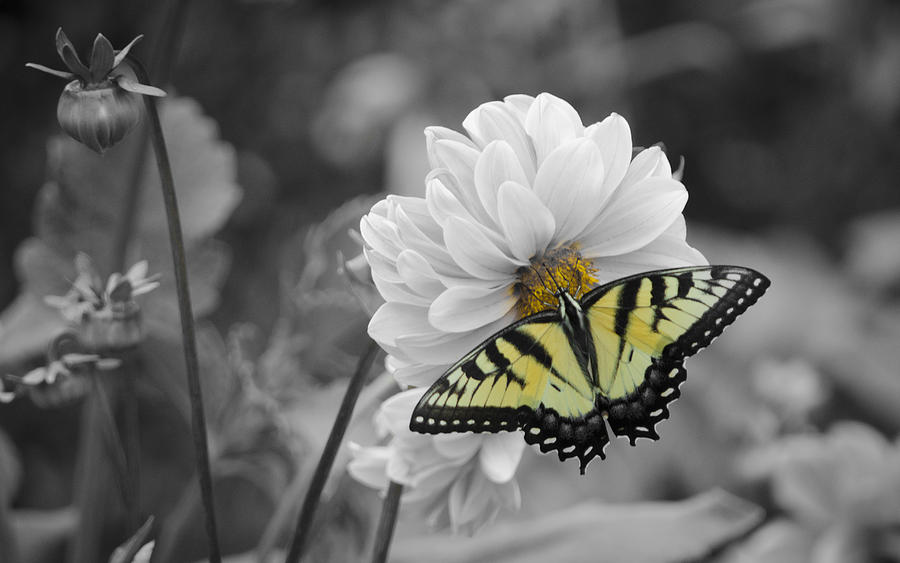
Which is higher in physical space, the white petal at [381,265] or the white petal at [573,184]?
the white petal at [573,184]

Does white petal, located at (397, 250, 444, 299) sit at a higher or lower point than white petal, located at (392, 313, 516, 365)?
higher

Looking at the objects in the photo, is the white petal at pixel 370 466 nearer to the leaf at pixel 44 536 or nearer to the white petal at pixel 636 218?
the white petal at pixel 636 218

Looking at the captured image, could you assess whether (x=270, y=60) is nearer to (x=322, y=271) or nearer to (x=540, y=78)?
(x=540, y=78)

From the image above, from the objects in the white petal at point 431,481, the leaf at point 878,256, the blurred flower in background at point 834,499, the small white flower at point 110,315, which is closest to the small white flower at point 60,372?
the small white flower at point 110,315

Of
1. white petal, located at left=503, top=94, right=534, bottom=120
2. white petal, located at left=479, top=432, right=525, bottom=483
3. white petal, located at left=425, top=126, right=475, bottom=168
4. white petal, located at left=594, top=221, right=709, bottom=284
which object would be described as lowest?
white petal, located at left=479, top=432, right=525, bottom=483

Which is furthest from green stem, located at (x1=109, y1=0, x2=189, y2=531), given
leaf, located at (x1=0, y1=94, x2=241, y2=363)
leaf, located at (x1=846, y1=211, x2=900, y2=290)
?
leaf, located at (x1=846, y1=211, x2=900, y2=290)

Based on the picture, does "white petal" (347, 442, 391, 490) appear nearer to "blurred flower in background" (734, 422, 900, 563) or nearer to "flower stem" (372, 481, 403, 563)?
"flower stem" (372, 481, 403, 563)

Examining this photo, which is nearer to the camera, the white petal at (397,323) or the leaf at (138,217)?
the white petal at (397,323)

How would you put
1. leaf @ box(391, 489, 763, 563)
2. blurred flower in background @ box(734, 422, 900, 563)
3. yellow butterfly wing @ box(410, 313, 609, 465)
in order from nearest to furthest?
yellow butterfly wing @ box(410, 313, 609, 465) < leaf @ box(391, 489, 763, 563) < blurred flower in background @ box(734, 422, 900, 563)
